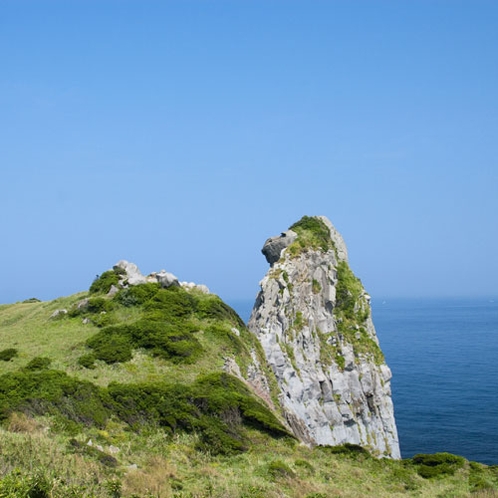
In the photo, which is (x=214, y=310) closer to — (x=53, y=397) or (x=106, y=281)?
(x=106, y=281)

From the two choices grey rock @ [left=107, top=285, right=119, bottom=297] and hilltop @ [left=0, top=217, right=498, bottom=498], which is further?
grey rock @ [left=107, top=285, right=119, bottom=297]

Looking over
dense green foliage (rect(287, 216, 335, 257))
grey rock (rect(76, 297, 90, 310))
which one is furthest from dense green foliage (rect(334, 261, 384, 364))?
grey rock (rect(76, 297, 90, 310))

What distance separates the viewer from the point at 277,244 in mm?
65188

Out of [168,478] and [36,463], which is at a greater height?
[36,463]

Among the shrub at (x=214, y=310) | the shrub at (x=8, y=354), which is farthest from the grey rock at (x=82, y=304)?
the shrub at (x=8, y=354)

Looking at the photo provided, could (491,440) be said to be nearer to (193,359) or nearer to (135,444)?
(193,359)

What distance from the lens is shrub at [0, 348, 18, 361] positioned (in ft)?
112

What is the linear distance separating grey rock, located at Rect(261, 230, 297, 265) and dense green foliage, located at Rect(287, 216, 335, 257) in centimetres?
75

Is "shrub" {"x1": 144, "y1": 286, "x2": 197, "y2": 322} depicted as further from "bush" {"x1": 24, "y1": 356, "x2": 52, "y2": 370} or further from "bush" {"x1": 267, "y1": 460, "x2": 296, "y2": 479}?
"bush" {"x1": 267, "y1": 460, "x2": 296, "y2": 479}

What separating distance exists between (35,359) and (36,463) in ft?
50.4

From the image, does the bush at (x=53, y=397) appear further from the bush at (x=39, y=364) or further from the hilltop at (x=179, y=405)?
the bush at (x=39, y=364)

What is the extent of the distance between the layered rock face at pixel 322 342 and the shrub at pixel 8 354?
24656 mm

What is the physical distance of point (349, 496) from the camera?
70.7 ft

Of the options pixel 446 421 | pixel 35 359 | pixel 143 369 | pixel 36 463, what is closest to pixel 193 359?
pixel 143 369
